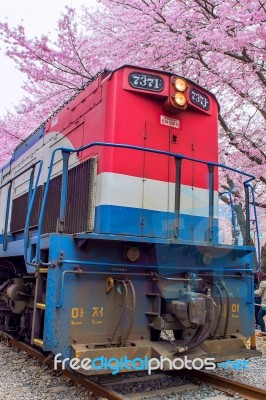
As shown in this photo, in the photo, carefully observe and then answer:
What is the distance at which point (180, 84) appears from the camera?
15.7 ft

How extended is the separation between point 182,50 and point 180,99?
207 inches

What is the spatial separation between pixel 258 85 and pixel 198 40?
260cm

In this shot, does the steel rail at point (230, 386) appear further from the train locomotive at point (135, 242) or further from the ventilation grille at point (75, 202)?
the ventilation grille at point (75, 202)

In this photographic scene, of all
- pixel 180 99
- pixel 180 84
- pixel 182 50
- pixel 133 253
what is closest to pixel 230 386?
pixel 133 253

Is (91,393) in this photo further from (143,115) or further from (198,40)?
(198,40)

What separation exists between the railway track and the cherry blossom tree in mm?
6850

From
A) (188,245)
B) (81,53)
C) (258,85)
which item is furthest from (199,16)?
(188,245)

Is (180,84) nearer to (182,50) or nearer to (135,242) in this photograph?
(135,242)

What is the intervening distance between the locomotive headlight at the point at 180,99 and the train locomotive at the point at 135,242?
0.01 m

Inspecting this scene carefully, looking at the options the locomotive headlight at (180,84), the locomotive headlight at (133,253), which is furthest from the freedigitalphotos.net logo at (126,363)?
the locomotive headlight at (180,84)

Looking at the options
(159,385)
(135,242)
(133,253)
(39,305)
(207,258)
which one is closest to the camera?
(39,305)

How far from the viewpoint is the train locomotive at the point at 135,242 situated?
393cm

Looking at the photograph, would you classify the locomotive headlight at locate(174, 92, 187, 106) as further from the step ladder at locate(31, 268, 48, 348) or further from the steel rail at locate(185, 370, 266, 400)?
the steel rail at locate(185, 370, 266, 400)

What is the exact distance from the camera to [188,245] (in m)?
4.29
